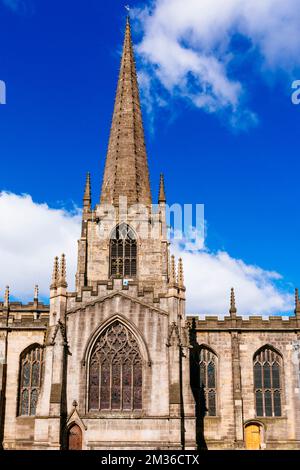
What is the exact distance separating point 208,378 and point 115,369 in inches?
255

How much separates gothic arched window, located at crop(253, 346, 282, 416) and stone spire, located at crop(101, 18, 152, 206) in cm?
1358

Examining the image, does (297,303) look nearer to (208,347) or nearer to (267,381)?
(267,381)

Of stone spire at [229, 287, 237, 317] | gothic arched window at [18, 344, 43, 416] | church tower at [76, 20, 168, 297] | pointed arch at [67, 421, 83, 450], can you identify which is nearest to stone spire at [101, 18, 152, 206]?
church tower at [76, 20, 168, 297]

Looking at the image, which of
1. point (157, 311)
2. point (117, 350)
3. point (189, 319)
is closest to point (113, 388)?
point (117, 350)

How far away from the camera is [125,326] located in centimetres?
3241

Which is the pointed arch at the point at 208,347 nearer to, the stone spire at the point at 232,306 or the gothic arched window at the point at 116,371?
the stone spire at the point at 232,306

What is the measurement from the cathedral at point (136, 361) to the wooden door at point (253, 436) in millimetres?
56

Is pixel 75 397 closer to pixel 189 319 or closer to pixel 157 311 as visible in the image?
pixel 157 311

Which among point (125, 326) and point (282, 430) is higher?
point (125, 326)

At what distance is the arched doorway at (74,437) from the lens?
99.5 ft

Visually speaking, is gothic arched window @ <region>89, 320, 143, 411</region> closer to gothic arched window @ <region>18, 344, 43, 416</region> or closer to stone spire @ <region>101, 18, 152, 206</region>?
gothic arched window @ <region>18, 344, 43, 416</region>

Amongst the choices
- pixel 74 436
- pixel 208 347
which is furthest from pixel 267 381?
pixel 74 436

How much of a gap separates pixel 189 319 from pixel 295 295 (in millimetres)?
6564
